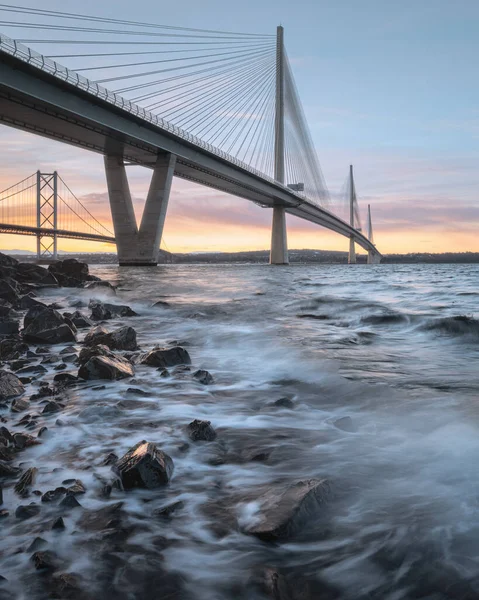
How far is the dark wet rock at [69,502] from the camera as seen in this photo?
192cm

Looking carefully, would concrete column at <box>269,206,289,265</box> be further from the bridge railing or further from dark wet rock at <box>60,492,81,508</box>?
dark wet rock at <box>60,492,81,508</box>

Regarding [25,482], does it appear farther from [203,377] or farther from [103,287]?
[103,287]

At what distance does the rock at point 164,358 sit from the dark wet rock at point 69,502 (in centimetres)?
251

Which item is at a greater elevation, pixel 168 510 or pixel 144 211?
pixel 144 211

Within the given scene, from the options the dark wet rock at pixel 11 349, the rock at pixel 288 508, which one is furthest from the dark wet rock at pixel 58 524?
the dark wet rock at pixel 11 349

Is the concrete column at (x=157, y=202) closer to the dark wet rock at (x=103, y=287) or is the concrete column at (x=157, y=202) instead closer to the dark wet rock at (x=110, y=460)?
the dark wet rock at (x=103, y=287)

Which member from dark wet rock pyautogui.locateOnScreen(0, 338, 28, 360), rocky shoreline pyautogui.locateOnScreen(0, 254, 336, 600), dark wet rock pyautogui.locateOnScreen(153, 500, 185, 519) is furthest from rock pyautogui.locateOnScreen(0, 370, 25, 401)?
dark wet rock pyautogui.locateOnScreen(153, 500, 185, 519)

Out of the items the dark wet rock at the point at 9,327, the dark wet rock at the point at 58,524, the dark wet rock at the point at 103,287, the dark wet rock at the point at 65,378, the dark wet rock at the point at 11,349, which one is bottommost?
the dark wet rock at the point at 58,524

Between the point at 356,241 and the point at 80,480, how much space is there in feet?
264

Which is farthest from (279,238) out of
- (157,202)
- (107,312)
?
(107,312)

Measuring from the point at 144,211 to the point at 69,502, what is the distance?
106 ft

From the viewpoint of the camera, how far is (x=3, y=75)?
1995 centimetres

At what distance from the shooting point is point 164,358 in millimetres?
4559

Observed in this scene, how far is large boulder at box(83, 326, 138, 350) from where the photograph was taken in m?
5.16
